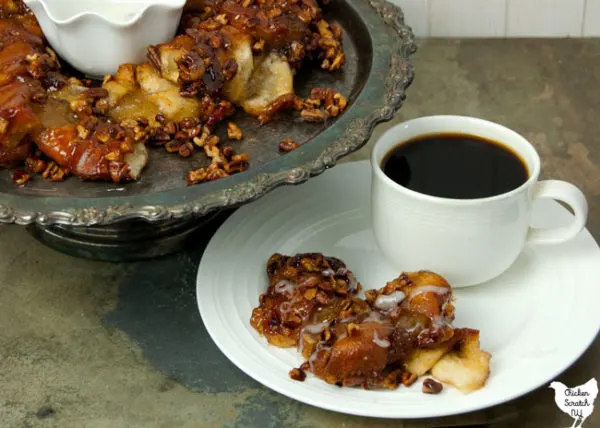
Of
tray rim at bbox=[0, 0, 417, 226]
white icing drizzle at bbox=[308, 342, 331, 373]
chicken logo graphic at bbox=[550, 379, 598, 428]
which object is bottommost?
chicken logo graphic at bbox=[550, 379, 598, 428]

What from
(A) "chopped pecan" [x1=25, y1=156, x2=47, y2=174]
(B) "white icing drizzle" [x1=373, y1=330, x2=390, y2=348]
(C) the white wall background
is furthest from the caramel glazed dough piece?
(C) the white wall background

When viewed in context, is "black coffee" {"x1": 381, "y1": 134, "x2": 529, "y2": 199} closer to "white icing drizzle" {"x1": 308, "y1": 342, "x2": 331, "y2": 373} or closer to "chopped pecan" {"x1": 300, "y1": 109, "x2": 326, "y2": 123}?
"chopped pecan" {"x1": 300, "y1": 109, "x2": 326, "y2": 123}

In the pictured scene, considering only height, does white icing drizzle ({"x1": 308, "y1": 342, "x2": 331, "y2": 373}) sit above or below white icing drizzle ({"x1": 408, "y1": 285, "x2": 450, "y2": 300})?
below

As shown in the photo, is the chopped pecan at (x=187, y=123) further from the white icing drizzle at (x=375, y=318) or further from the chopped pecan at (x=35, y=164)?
the white icing drizzle at (x=375, y=318)

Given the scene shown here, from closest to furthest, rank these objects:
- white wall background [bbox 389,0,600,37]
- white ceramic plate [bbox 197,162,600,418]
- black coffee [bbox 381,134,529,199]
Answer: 1. white ceramic plate [bbox 197,162,600,418]
2. black coffee [bbox 381,134,529,199]
3. white wall background [bbox 389,0,600,37]

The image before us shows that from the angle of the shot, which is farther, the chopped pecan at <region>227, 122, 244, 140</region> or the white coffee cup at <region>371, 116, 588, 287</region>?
the chopped pecan at <region>227, 122, 244, 140</region>

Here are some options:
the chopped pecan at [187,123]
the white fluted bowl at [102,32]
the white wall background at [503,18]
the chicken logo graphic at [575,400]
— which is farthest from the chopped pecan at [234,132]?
the white wall background at [503,18]

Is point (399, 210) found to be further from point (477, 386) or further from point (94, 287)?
point (94, 287)

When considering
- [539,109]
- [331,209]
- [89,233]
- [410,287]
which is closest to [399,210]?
[410,287]

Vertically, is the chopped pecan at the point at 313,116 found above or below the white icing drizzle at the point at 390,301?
above
